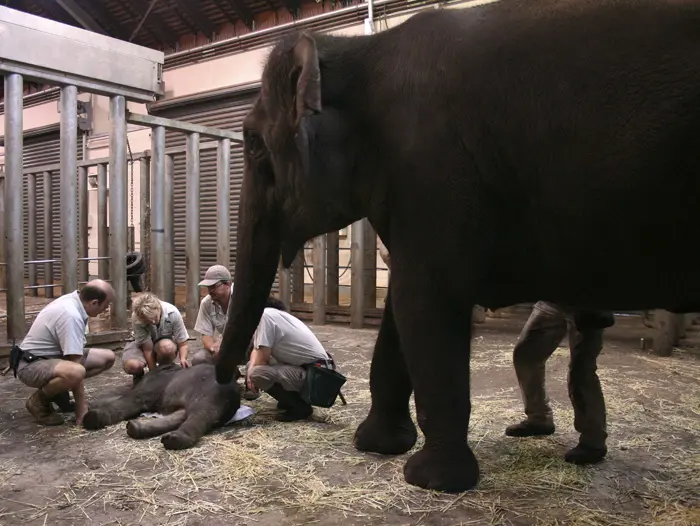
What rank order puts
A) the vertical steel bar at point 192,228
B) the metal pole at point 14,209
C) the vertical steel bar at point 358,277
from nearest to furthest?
the metal pole at point 14,209, the vertical steel bar at point 192,228, the vertical steel bar at point 358,277

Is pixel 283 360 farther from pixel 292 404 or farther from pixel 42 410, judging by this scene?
pixel 42 410

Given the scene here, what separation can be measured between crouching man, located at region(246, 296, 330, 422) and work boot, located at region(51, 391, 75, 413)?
1.40m

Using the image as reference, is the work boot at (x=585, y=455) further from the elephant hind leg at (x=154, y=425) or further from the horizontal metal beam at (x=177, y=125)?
the horizontal metal beam at (x=177, y=125)

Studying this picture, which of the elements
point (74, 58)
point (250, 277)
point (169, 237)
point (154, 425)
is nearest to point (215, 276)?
point (154, 425)

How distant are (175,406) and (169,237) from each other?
5347 mm

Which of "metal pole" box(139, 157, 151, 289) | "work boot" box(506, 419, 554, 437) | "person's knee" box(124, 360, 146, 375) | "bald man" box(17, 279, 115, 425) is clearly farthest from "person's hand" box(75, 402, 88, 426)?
"metal pole" box(139, 157, 151, 289)

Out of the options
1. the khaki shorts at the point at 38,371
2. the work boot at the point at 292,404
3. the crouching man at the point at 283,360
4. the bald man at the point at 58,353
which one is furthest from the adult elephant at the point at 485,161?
the khaki shorts at the point at 38,371

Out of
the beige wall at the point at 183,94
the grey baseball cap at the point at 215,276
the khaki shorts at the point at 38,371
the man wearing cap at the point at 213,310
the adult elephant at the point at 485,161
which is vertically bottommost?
the khaki shorts at the point at 38,371

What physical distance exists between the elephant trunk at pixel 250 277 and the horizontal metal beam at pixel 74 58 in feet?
15.0

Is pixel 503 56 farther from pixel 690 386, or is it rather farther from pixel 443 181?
pixel 690 386

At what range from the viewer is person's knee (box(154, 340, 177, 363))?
5.38 meters

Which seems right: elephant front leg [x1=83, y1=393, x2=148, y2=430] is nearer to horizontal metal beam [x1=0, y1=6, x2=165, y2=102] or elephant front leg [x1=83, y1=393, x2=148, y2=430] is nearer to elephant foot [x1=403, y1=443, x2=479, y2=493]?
elephant foot [x1=403, y1=443, x2=479, y2=493]

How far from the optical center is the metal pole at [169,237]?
29.8 feet

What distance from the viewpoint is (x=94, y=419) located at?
434cm
